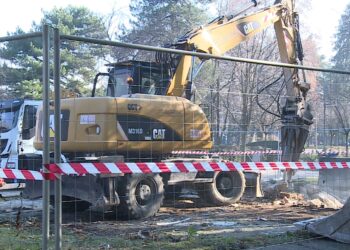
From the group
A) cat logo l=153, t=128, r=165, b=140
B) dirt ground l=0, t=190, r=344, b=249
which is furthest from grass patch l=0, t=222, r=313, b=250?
cat logo l=153, t=128, r=165, b=140

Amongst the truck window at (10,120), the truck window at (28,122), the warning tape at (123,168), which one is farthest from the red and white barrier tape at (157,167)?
the truck window at (28,122)

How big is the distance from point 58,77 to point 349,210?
14.2 feet

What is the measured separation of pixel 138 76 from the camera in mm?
11789

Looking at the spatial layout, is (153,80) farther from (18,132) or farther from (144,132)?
(18,132)

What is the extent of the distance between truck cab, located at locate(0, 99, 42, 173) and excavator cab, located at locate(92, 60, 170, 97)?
213 centimetres

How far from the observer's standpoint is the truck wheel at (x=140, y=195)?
32.0 feet

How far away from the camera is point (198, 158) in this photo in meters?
10.9

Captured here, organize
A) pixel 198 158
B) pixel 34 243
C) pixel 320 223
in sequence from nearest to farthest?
pixel 34 243 → pixel 320 223 → pixel 198 158

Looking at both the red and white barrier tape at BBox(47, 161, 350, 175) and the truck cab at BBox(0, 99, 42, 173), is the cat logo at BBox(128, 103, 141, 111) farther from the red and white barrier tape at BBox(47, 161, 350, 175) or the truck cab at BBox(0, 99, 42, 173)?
the truck cab at BBox(0, 99, 42, 173)

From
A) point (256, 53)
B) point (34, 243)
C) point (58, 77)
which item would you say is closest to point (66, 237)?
point (34, 243)

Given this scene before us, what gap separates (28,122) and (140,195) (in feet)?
18.4

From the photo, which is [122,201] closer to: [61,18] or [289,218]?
[289,218]

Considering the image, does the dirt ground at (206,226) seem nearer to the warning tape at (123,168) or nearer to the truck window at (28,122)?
the warning tape at (123,168)

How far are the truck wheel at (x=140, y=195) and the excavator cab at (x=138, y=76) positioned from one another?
7.08ft
